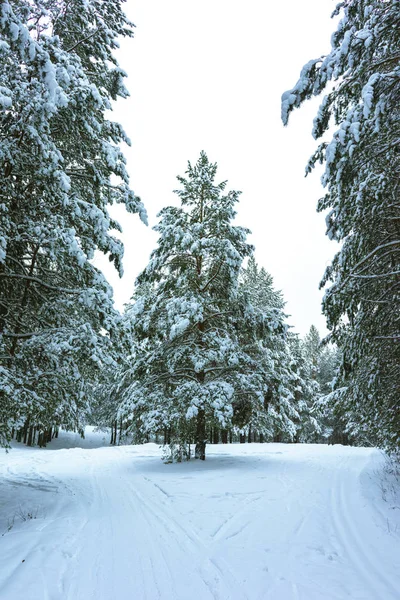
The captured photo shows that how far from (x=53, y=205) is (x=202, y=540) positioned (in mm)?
6572

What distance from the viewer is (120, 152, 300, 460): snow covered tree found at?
38.8 ft

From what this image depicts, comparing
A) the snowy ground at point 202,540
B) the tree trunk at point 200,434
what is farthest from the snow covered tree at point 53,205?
the tree trunk at point 200,434

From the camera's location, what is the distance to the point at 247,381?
477 inches

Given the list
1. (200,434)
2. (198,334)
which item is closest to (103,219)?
(198,334)

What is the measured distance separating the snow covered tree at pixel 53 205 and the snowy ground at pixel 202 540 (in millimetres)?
2031

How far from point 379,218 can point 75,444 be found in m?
40.1

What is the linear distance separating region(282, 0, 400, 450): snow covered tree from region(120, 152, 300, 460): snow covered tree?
153 inches

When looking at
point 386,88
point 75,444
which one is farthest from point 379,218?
point 75,444

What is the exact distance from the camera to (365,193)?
22.6 feet

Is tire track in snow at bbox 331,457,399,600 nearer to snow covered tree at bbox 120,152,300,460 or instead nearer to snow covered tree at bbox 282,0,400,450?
snow covered tree at bbox 282,0,400,450

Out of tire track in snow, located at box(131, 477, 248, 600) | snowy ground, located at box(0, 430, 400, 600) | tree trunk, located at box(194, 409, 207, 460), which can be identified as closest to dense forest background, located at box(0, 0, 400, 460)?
tree trunk, located at box(194, 409, 207, 460)

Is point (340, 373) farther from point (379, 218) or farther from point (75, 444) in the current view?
point (75, 444)

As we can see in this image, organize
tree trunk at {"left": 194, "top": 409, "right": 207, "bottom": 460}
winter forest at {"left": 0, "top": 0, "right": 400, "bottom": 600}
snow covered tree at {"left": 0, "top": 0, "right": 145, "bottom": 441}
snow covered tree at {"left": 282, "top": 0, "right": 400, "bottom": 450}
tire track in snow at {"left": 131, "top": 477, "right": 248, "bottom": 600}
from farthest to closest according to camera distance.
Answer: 1. tree trunk at {"left": 194, "top": 409, "right": 207, "bottom": 460}
2. snow covered tree at {"left": 0, "top": 0, "right": 145, "bottom": 441}
3. snow covered tree at {"left": 282, "top": 0, "right": 400, "bottom": 450}
4. winter forest at {"left": 0, "top": 0, "right": 400, "bottom": 600}
5. tire track in snow at {"left": 131, "top": 477, "right": 248, "bottom": 600}

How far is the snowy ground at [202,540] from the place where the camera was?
354 centimetres
